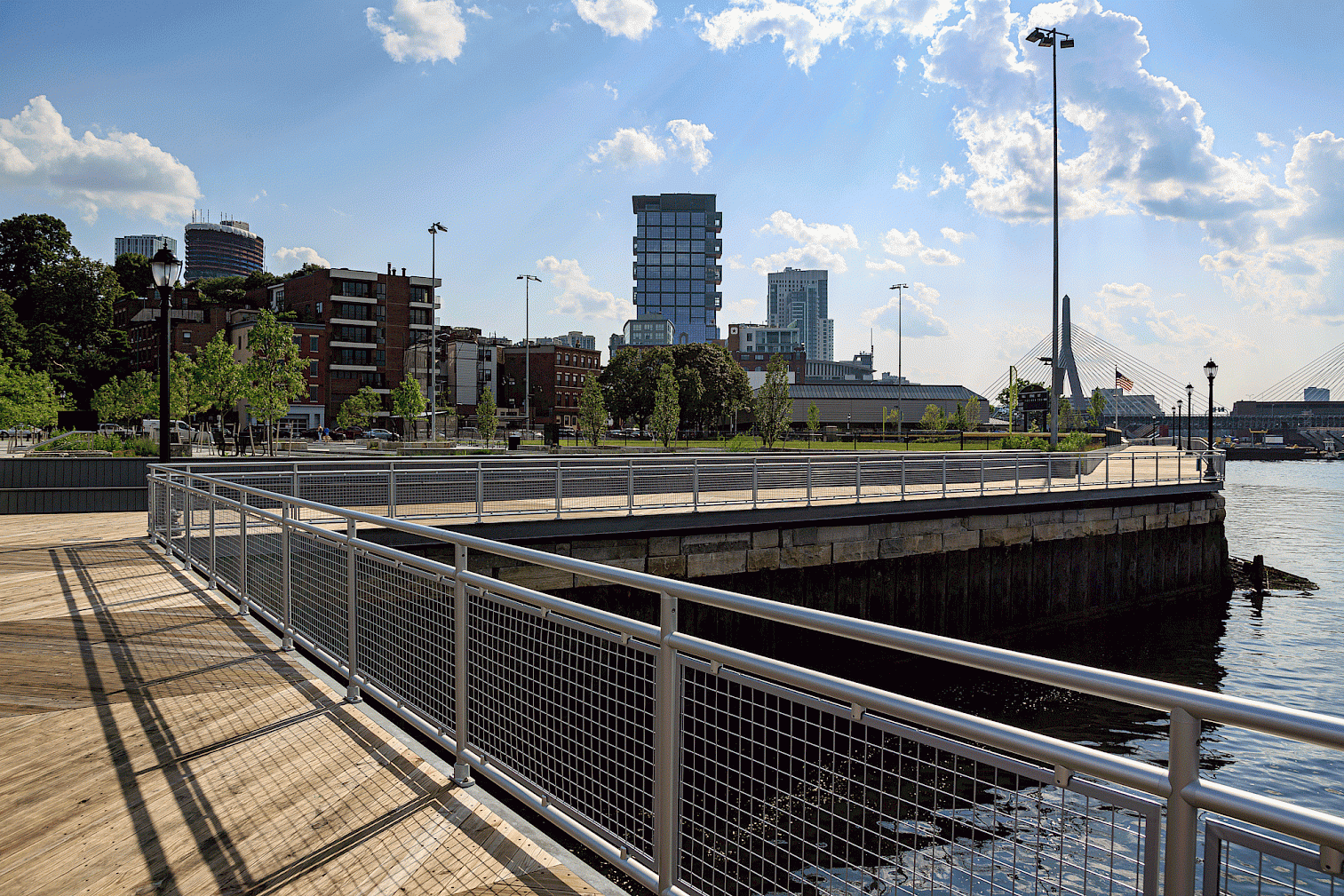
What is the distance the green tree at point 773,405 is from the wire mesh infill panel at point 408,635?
150 feet

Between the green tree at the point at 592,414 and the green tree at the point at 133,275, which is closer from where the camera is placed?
the green tree at the point at 592,414

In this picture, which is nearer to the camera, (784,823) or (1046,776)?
(1046,776)

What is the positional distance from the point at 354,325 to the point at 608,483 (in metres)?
79.6

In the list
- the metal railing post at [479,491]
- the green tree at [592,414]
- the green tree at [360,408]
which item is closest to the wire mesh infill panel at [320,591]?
the metal railing post at [479,491]

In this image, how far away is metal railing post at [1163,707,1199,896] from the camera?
187 centimetres

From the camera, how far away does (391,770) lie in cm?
478

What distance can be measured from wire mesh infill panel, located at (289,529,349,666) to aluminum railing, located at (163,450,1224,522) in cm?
557

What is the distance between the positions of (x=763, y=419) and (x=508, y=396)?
220 feet

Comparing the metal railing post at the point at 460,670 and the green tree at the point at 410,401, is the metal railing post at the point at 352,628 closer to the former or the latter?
the metal railing post at the point at 460,670

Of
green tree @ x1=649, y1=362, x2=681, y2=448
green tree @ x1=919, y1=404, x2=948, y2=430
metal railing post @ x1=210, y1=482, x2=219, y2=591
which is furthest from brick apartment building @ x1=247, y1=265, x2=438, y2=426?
metal railing post @ x1=210, y1=482, x2=219, y2=591

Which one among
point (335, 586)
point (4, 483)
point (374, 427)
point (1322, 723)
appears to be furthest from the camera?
point (374, 427)

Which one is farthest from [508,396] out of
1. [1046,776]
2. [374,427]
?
[1046,776]

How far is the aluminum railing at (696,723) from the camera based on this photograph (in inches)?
75.0

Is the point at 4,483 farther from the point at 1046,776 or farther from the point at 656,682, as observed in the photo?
the point at 1046,776
